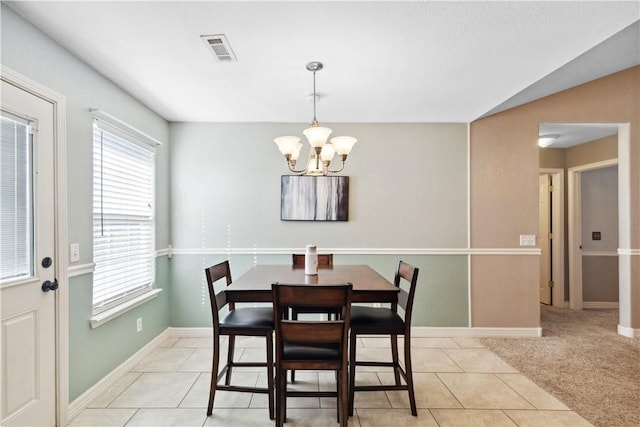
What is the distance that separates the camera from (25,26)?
1.89 metres

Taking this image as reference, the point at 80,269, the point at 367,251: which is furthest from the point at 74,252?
the point at 367,251

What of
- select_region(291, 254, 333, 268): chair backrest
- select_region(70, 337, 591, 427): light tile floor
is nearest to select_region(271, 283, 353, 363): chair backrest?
select_region(70, 337, 591, 427): light tile floor

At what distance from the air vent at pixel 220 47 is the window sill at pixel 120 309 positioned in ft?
6.50

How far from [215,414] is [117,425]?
575mm

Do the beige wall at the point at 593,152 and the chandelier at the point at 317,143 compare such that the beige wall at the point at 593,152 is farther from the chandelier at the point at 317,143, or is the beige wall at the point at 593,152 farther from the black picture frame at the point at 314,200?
the chandelier at the point at 317,143

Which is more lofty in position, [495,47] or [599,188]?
[495,47]

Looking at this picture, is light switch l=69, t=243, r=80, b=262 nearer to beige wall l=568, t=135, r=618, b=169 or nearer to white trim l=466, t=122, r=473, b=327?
white trim l=466, t=122, r=473, b=327

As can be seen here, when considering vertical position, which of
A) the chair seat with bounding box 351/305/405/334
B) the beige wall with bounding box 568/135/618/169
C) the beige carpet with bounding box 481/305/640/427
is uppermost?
the beige wall with bounding box 568/135/618/169

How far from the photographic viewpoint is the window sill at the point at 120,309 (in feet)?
8.13

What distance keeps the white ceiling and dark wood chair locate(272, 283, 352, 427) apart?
143cm

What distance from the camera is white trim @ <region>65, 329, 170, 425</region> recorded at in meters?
2.29

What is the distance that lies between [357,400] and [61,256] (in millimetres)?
2115

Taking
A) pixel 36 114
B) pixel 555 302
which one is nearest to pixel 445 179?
pixel 555 302

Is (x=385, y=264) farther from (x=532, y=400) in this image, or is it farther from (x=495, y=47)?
(x=495, y=47)
